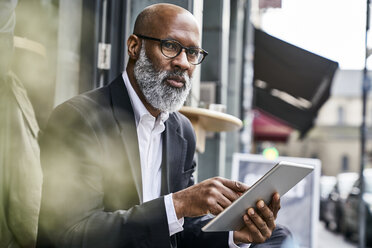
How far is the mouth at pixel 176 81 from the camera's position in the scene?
2072 mm

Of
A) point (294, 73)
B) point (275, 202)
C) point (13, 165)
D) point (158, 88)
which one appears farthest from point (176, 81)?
point (294, 73)

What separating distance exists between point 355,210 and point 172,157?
412 inches

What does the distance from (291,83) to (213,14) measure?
450 centimetres

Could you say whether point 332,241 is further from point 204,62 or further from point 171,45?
point 171,45

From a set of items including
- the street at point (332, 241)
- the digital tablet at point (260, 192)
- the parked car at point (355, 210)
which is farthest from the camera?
the street at point (332, 241)

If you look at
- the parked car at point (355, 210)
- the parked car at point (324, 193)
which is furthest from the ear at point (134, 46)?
the parked car at point (324, 193)

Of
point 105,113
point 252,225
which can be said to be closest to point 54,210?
point 105,113

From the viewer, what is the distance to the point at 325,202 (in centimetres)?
1691

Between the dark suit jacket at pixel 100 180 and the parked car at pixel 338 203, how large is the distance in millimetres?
12264

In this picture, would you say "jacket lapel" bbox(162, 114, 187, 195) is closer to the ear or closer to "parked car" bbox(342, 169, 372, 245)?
the ear

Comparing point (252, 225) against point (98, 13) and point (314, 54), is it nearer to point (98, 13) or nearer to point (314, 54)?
point (98, 13)

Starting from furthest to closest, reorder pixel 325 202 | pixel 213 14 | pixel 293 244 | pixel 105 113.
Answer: pixel 325 202 → pixel 213 14 → pixel 293 244 → pixel 105 113

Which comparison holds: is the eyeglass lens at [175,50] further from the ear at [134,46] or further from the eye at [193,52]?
the ear at [134,46]

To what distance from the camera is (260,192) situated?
1.62 meters
